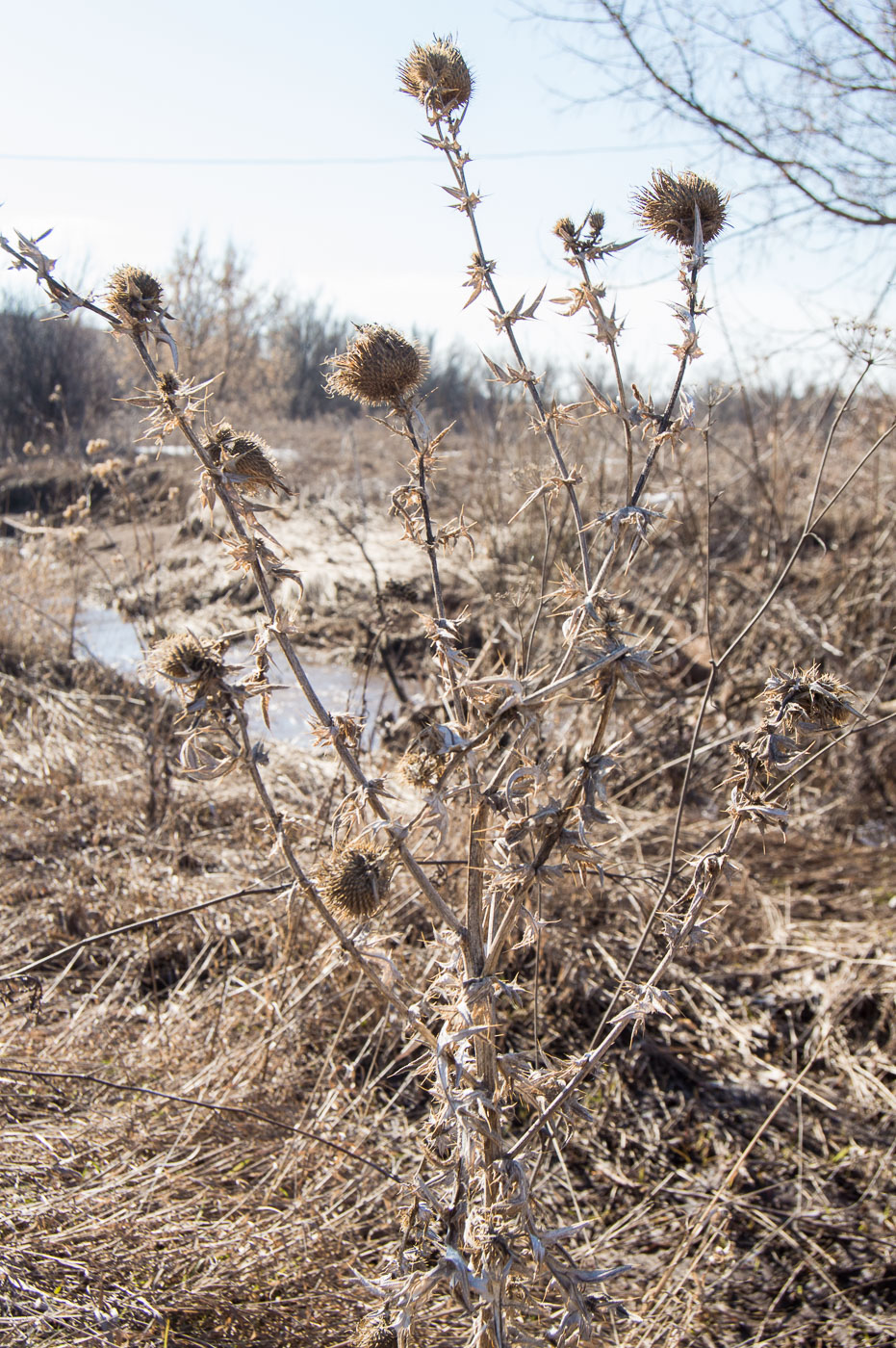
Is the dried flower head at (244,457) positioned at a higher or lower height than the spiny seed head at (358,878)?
higher

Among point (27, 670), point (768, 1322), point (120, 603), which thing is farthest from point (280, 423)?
point (768, 1322)

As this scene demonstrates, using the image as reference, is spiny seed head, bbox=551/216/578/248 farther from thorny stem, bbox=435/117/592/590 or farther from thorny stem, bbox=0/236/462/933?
thorny stem, bbox=0/236/462/933

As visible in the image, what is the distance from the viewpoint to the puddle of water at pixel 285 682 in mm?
4688

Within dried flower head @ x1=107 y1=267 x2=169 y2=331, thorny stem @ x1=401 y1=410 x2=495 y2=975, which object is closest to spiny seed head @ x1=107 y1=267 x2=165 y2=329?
dried flower head @ x1=107 y1=267 x2=169 y2=331

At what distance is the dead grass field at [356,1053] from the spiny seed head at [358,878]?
17 centimetres

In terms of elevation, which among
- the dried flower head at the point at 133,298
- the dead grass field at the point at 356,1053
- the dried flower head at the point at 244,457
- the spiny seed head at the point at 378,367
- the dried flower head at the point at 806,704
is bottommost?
the dead grass field at the point at 356,1053

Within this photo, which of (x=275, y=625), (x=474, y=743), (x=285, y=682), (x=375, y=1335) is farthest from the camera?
(x=285, y=682)

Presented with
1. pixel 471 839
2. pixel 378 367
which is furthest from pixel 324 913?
pixel 378 367

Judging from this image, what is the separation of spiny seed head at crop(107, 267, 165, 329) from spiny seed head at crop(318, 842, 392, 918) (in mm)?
803

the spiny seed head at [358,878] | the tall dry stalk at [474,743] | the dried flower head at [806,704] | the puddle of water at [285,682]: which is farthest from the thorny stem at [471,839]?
the puddle of water at [285,682]

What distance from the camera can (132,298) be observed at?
127cm

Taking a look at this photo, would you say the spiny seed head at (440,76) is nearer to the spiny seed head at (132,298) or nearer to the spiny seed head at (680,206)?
the spiny seed head at (680,206)

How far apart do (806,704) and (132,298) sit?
1112 millimetres

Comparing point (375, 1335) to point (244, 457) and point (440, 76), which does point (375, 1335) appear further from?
point (440, 76)
